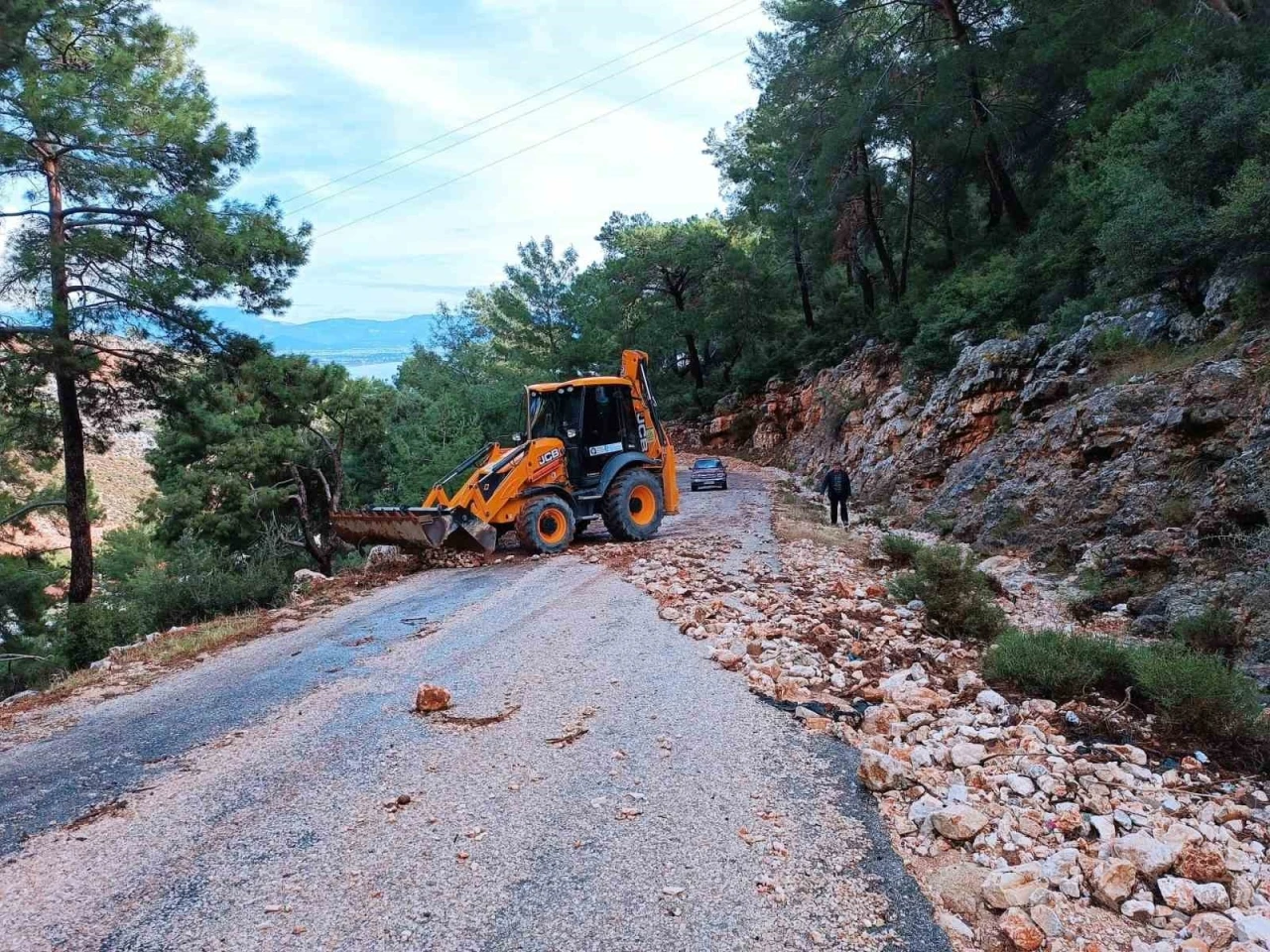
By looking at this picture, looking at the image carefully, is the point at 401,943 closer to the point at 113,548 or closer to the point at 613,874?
the point at 613,874

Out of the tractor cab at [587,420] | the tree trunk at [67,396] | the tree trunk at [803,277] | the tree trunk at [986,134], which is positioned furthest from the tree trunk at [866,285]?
the tree trunk at [67,396]

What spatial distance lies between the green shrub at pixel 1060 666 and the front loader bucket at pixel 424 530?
7.66m

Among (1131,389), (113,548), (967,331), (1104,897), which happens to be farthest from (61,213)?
(113,548)

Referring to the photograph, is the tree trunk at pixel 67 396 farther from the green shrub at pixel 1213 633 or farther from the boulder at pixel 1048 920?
the green shrub at pixel 1213 633

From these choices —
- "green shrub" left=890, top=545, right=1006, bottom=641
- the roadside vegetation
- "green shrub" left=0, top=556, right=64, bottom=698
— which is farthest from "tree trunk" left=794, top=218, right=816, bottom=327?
"green shrub" left=0, top=556, right=64, bottom=698

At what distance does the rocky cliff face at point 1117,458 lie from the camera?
8164mm

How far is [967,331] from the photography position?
19000mm

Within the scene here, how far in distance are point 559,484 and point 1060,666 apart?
8.23 m

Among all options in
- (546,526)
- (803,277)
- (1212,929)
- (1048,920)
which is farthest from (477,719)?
(803,277)

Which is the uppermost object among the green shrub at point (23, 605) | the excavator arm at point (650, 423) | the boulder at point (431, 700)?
the excavator arm at point (650, 423)

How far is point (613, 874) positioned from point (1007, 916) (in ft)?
5.13

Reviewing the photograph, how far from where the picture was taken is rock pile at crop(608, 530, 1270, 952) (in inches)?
108

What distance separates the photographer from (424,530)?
10.6 m

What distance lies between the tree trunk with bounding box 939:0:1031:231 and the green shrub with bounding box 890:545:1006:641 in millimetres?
17129
